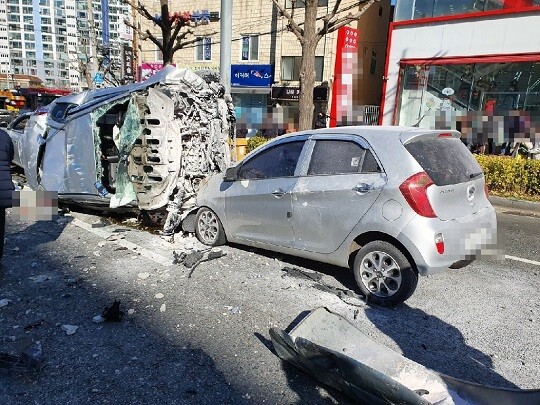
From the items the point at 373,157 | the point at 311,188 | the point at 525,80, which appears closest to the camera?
the point at 373,157

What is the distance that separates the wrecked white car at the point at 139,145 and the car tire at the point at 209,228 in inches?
14.8

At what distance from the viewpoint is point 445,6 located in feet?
43.7

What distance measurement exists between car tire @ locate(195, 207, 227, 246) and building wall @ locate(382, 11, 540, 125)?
38.7 feet

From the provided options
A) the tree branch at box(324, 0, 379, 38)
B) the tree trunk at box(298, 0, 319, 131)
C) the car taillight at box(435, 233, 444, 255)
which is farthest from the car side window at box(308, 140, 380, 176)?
the tree branch at box(324, 0, 379, 38)

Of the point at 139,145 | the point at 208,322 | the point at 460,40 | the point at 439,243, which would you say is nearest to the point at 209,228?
the point at 139,145

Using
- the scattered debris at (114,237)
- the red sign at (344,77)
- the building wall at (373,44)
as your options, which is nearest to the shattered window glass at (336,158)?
the scattered debris at (114,237)

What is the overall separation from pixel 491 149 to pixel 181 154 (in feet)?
32.1

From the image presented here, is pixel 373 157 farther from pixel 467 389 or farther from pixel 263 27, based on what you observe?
pixel 263 27

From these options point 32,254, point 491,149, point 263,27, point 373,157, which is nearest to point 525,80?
point 491,149

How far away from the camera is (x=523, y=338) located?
3240 millimetres

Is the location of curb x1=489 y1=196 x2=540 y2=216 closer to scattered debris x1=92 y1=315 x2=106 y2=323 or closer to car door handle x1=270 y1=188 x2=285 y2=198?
car door handle x1=270 y1=188 x2=285 y2=198

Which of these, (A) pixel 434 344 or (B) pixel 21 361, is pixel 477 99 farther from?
(B) pixel 21 361

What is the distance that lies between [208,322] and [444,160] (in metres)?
2.58

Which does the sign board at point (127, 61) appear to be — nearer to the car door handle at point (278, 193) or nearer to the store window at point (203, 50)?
the store window at point (203, 50)
